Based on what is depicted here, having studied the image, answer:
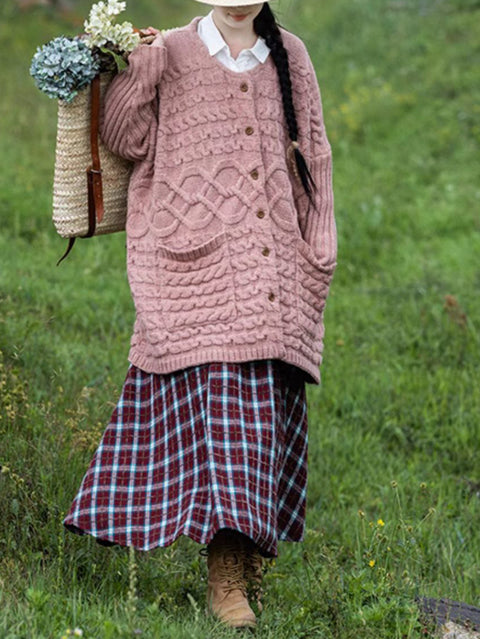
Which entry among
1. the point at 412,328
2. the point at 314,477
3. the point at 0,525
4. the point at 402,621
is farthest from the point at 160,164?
the point at 412,328

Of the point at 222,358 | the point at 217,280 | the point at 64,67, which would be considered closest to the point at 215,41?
the point at 64,67

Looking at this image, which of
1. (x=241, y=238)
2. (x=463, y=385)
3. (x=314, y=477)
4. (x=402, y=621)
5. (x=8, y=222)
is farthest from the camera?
(x=8, y=222)

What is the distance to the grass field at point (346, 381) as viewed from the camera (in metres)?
3.68

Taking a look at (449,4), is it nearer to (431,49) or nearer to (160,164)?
(431,49)

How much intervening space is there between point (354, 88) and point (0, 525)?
26.6 feet

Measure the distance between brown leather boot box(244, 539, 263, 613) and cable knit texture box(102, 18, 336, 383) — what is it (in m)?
0.69

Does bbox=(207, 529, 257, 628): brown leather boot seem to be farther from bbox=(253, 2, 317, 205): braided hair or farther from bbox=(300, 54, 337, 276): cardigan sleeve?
bbox=(253, 2, 317, 205): braided hair

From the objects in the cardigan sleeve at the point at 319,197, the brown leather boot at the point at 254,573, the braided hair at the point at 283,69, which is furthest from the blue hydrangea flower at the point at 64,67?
the brown leather boot at the point at 254,573

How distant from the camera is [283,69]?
404 cm

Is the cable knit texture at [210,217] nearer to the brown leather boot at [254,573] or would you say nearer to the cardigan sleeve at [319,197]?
the cardigan sleeve at [319,197]

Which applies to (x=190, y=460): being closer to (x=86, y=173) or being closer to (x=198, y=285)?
(x=198, y=285)

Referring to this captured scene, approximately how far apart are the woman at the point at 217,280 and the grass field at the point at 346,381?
321 millimetres

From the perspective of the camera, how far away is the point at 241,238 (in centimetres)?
388

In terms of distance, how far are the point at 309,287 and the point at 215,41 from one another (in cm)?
94
